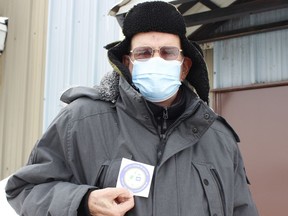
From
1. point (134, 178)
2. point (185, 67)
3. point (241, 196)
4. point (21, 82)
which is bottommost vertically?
point (241, 196)

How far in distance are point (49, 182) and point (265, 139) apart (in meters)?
2.74

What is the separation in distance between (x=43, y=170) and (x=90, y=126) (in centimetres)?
24

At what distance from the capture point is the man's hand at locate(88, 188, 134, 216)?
1560 millimetres

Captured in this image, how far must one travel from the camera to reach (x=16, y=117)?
4.71m

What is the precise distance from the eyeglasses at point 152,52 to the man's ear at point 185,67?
0.46ft

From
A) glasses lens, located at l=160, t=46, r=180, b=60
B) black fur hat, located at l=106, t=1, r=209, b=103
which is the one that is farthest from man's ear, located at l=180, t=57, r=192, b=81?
glasses lens, located at l=160, t=46, r=180, b=60

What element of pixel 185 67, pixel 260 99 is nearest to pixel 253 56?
pixel 260 99

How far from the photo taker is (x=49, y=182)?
5.62 feet

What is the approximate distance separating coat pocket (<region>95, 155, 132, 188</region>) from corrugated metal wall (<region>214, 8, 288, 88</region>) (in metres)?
2.67

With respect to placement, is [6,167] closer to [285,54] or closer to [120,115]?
[285,54]

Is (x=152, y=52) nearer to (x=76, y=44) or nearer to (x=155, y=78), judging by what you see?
(x=155, y=78)

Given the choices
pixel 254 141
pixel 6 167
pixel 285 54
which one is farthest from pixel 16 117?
pixel 285 54

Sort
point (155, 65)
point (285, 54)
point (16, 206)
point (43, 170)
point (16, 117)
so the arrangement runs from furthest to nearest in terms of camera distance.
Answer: point (16, 117)
point (285, 54)
point (155, 65)
point (16, 206)
point (43, 170)

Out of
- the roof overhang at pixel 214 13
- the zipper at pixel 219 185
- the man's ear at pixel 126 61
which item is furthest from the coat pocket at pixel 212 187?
the roof overhang at pixel 214 13
